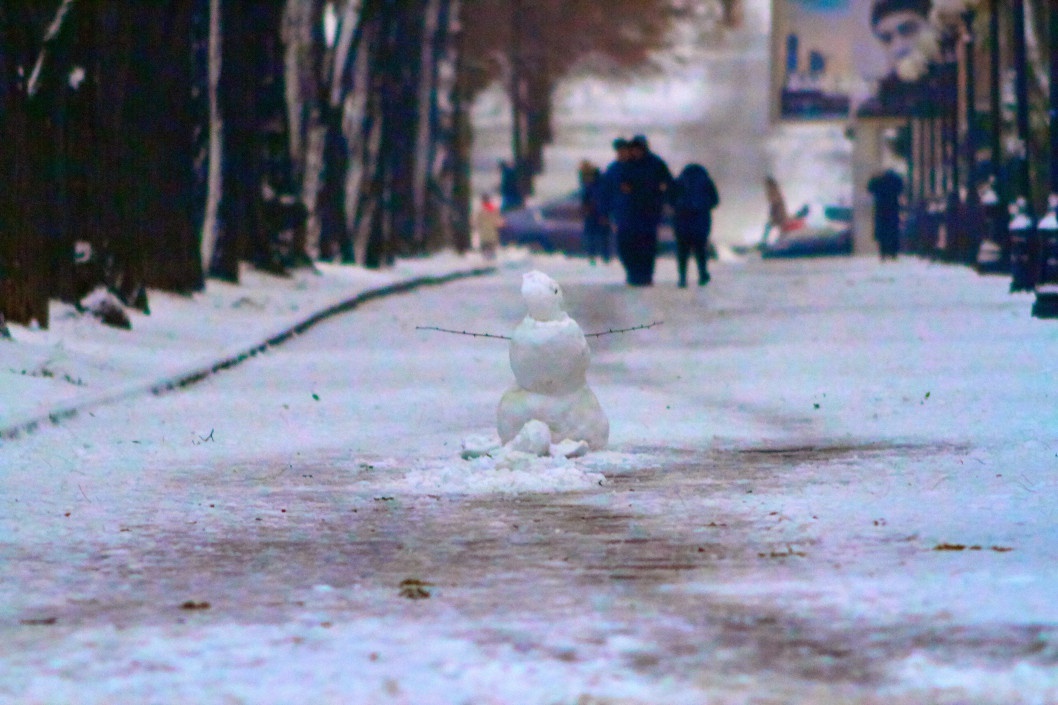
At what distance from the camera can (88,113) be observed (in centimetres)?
1884

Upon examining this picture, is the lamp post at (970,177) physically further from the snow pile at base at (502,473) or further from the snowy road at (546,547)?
the snow pile at base at (502,473)

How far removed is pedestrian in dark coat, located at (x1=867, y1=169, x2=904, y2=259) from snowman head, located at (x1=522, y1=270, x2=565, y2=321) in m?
32.7

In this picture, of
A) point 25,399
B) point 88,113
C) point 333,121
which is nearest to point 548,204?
point 333,121

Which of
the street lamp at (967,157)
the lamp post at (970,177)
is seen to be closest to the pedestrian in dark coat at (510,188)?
the street lamp at (967,157)

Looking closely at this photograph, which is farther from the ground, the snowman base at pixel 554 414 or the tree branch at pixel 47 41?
the tree branch at pixel 47 41

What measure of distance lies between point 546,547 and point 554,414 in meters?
2.35

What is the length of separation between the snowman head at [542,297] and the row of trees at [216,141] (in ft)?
23.1

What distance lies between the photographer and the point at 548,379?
9.91 m

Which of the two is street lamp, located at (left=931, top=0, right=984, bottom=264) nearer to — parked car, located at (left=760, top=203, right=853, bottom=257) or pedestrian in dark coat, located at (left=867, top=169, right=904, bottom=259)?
pedestrian in dark coat, located at (left=867, top=169, right=904, bottom=259)

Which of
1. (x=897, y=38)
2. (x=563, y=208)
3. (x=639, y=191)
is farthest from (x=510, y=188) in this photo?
(x=639, y=191)

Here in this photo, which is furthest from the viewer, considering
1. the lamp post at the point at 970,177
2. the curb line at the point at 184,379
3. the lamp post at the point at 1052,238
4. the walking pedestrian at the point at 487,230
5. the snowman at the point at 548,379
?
the walking pedestrian at the point at 487,230

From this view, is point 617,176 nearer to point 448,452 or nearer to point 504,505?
point 448,452

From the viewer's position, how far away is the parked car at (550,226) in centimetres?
5197

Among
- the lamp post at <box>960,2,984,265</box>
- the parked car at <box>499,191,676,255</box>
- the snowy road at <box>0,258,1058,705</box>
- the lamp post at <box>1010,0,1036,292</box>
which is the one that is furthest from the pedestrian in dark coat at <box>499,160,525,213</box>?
the snowy road at <box>0,258,1058,705</box>
